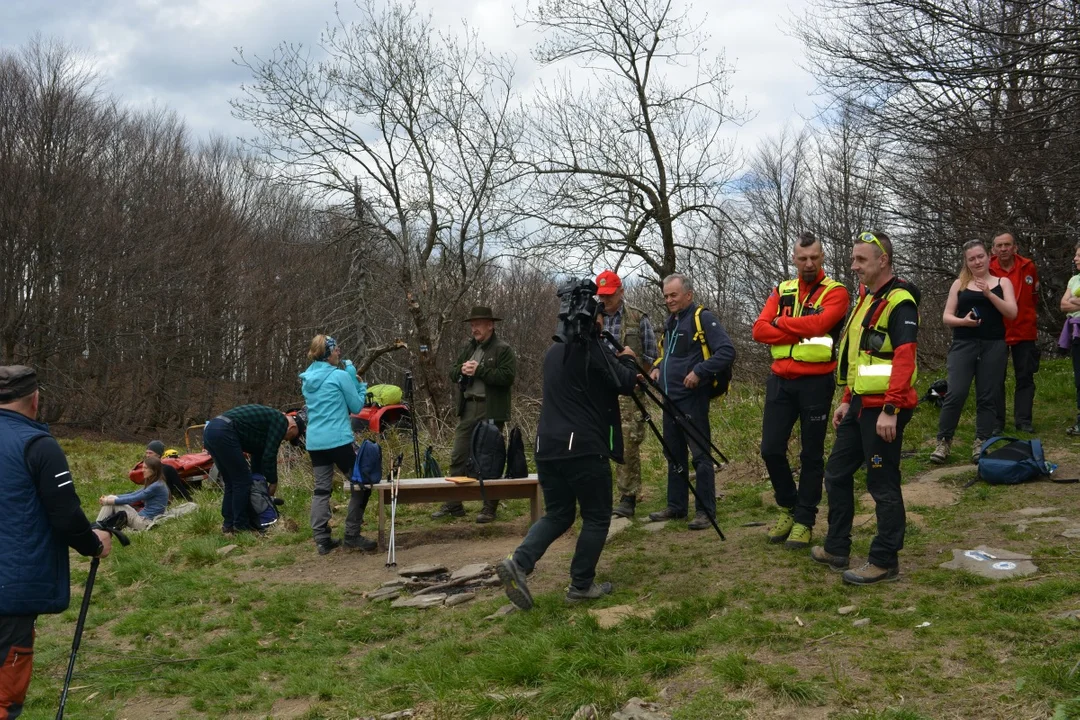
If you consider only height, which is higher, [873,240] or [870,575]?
[873,240]

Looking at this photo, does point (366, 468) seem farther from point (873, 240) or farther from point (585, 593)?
point (873, 240)

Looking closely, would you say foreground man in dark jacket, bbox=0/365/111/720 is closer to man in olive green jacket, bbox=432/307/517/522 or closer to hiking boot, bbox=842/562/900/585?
hiking boot, bbox=842/562/900/585

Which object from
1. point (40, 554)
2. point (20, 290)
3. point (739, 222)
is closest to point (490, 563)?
point (40, 554)

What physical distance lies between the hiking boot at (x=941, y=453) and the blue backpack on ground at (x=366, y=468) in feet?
16.7

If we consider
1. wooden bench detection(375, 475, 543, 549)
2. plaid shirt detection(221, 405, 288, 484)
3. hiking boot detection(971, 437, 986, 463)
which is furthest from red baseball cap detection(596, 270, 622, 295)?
plaid shirt detection(221, 405, 288, 484)

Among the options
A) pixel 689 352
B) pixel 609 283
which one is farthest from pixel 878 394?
pixel 609 283

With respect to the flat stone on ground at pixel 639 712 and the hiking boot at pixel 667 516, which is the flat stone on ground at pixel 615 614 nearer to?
the flat stone on ground at pixel 639 712

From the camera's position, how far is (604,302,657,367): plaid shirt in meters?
7.42

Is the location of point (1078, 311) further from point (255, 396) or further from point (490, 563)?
point (255, 396)

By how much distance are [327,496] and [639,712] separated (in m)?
4.78

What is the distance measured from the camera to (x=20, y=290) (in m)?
23.3

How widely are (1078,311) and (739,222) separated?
1163 centimetres

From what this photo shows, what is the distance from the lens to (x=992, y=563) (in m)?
5.13

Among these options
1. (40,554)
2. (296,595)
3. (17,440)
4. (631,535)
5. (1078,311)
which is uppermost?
(1078,311)
